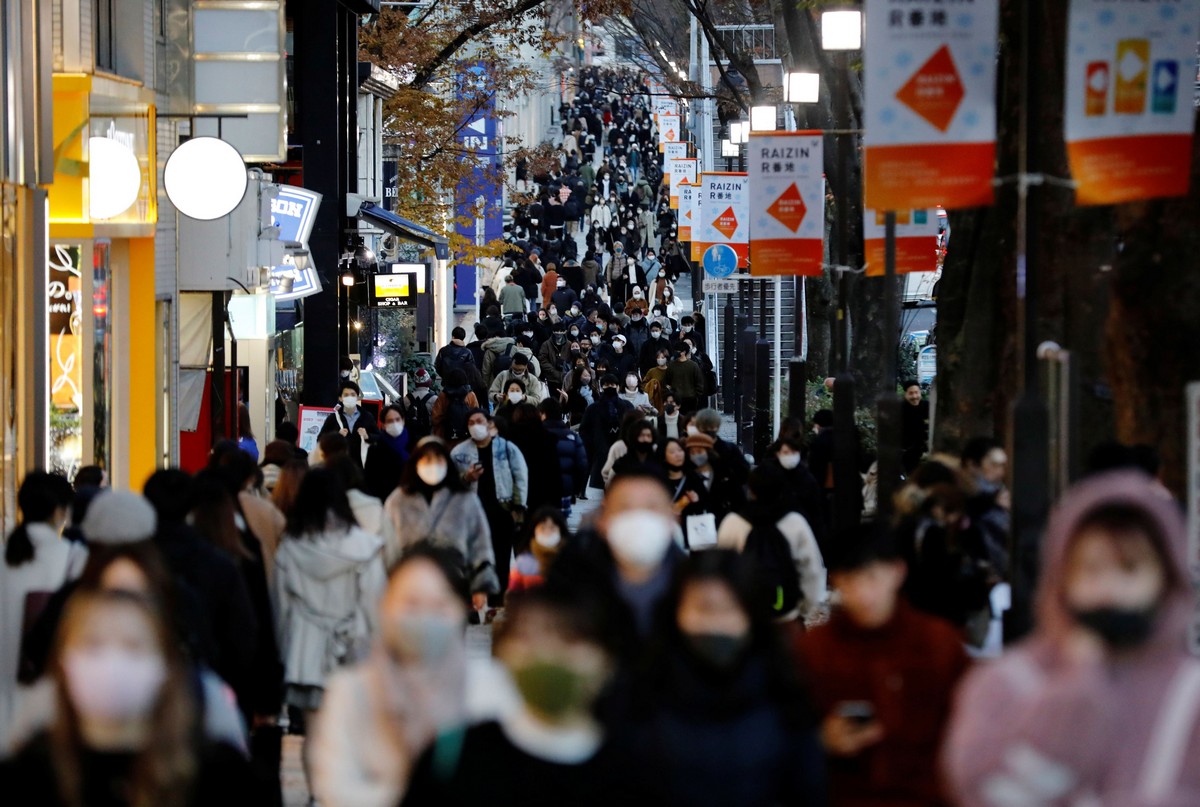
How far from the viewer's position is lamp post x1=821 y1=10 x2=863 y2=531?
14969 mm

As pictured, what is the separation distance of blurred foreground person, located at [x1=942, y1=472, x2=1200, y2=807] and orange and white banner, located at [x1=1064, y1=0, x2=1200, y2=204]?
5.60 meters

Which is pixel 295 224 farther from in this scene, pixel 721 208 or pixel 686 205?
pixel 686 205

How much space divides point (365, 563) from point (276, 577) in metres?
0.44

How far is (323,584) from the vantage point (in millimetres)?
9258

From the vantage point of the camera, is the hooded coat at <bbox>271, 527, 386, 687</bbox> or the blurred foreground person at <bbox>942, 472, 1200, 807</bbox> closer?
the blurred foreground person at <bbox>942, 472, 1200, 807</bbox>

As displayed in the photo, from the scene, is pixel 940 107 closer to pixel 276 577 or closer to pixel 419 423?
pixel 276 577

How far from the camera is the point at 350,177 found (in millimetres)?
32094

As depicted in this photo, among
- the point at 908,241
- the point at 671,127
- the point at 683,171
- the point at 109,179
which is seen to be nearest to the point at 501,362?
the point at 908,241

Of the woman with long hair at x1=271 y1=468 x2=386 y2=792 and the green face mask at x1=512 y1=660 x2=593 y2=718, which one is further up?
the green face mask at x1=512 y1=660 x2=593 y2=718

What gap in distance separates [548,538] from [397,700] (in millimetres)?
5257

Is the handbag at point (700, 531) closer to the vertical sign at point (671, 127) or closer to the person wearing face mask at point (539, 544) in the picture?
the person wearing face mask at point (539, 544)

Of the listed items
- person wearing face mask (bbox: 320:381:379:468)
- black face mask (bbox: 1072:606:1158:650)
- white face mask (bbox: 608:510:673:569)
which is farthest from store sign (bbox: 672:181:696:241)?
black face mask (bbox: 1072:606:1158:650)

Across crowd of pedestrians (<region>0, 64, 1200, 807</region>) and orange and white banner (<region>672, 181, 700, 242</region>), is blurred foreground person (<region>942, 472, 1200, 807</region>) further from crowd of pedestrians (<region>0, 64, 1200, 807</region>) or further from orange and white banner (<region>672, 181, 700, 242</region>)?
orange and white banner (<region>672, 181, 700, 242</region>)

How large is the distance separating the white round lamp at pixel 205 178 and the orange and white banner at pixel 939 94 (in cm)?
890
